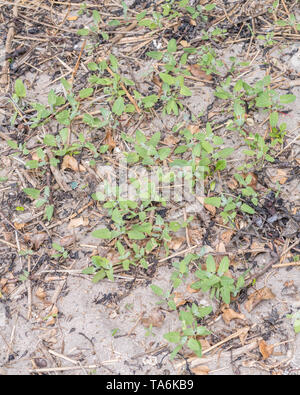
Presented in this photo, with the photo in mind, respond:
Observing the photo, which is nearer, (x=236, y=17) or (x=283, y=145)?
(x=283, y=145)

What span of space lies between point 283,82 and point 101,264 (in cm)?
166

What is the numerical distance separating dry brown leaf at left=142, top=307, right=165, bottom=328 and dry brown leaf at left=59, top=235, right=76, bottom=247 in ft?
1.98

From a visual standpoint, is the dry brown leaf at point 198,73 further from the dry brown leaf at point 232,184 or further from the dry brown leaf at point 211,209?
the dry brown leaf at point 211,209

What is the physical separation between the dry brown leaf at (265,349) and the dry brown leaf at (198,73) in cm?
169

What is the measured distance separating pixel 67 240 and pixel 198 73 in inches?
55.7

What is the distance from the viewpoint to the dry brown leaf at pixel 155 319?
2.04m

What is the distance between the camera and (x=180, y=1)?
3016mm

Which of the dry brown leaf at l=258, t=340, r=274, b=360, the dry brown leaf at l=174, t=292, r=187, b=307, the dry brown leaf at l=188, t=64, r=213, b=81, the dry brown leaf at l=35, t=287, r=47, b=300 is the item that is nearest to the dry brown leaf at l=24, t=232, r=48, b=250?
the dry brown leaf at l=35, t=287, r=47, b=300

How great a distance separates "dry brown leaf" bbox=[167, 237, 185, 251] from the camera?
224cm

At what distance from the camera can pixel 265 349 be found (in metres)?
1.92

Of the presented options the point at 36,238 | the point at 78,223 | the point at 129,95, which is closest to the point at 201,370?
the point at 78,223

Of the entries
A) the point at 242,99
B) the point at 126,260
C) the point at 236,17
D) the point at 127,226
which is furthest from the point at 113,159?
the point at 236,17

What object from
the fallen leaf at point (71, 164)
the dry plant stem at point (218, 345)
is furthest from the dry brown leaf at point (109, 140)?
the dry plant stem at point (218, 345)
